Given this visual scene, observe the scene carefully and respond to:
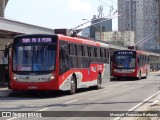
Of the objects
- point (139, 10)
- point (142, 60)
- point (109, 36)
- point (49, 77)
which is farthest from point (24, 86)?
point (109, 36)

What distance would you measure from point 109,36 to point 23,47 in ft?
359

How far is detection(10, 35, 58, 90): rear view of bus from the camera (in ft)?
67.5

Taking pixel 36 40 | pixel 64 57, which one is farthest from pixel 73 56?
pixel 36 40

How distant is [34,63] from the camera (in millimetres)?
20703

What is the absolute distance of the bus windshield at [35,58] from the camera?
20.7 metres

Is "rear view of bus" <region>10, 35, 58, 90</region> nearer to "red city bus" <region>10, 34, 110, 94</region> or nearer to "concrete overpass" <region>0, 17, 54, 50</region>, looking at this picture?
"red city bus" <region>10, 34, 110, 94</region>

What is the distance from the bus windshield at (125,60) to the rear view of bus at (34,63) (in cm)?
2362

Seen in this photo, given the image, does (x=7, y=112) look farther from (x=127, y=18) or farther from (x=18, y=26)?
(x=127, y=18)

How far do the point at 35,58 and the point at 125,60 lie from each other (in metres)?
24.1

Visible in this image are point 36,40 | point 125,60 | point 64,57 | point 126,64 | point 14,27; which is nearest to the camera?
point 36,40

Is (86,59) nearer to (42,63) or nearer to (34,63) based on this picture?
(42,63)

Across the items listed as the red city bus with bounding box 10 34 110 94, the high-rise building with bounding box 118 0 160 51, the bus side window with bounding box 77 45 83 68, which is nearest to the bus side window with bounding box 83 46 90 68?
the bus side window with bounding box 77 45 83 68

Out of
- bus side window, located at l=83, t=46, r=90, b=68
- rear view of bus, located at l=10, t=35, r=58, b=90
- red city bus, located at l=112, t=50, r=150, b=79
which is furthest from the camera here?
red city bus, located at l=112, t=50, r=150, b=79

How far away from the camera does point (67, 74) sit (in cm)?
2175
